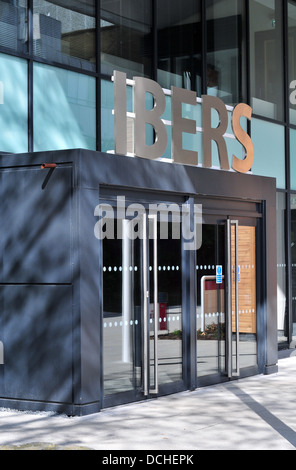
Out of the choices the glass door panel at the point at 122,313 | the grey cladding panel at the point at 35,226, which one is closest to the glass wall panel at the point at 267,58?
the glass door panel at the point at 122,313

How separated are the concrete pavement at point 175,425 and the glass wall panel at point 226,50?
6.29 m

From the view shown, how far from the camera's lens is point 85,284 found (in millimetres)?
9672

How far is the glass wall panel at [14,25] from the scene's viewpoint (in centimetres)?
1140

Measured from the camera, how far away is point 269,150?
54.2 ft

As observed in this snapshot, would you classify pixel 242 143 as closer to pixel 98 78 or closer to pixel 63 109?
pixel 98 78

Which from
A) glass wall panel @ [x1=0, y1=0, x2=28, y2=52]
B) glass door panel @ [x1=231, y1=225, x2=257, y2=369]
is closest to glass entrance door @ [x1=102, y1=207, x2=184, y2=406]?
glass door panel @ [x1=231, y1=225, x2=257, y2=369]

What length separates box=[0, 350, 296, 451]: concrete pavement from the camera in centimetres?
817

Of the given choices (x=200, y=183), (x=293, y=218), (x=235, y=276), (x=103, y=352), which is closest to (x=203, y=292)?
(x=235, y=276)

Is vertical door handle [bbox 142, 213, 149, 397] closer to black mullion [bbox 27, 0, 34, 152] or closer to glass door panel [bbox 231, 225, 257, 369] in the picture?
black mullion [bbox 27, 0, 34, 152]

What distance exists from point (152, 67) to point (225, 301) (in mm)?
4039

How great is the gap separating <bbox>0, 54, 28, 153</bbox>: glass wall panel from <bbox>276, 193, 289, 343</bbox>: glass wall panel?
21.5 ft

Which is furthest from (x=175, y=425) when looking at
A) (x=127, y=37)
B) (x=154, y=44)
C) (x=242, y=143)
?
(x=154, y=44)
